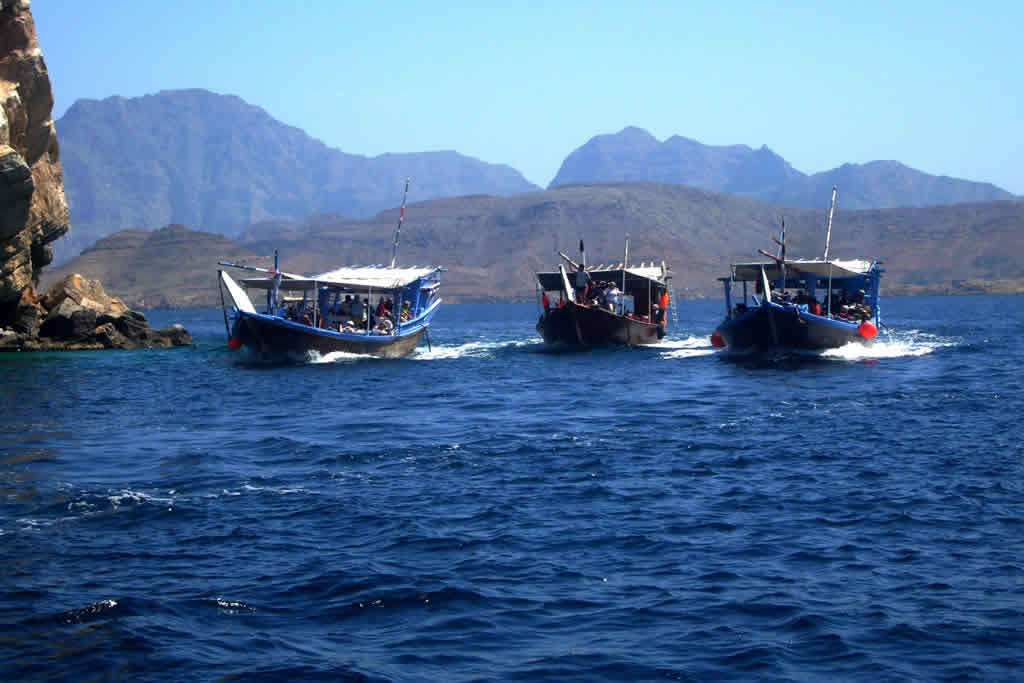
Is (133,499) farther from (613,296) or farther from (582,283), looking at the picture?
(613,296)

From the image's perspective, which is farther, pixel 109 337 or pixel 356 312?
pixel 109 337

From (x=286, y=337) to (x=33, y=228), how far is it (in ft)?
47.0

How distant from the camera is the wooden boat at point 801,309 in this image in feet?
122

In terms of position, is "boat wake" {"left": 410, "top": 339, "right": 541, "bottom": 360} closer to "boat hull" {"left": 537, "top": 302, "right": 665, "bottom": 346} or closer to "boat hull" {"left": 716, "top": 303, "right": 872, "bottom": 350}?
"boat hull" {"left": 537, "top": 302, "right": 665, "bottom": 346}

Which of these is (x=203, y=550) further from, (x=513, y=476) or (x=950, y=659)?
(x=950, y=659)

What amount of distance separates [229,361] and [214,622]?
34423 mm

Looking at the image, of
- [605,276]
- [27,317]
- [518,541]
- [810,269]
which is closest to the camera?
[518,541]

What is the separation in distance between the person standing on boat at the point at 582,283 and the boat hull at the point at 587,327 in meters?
1.81

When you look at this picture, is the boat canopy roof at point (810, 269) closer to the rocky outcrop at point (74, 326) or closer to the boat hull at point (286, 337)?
the boat hull at point (286, 337)

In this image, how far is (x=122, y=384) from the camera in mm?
33625

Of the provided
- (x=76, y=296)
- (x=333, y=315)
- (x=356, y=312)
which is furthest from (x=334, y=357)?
(x=76, y=296)

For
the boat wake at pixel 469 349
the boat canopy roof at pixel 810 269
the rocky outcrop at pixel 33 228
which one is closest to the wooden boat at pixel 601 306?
the boat wake at pixel 469 349

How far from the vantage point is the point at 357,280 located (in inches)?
1732

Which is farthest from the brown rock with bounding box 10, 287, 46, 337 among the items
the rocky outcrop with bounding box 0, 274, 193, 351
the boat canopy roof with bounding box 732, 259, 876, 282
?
the boat canopy roof with bounding box 732, 259, 876, 282
